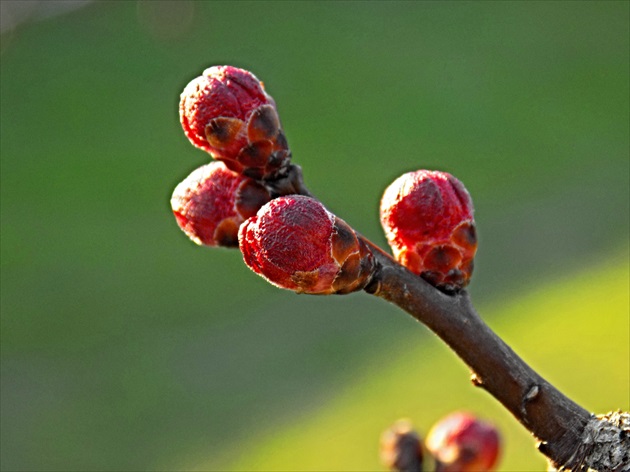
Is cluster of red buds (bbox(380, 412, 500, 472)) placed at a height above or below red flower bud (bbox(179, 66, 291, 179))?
below

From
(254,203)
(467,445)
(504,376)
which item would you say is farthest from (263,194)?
(467,445)

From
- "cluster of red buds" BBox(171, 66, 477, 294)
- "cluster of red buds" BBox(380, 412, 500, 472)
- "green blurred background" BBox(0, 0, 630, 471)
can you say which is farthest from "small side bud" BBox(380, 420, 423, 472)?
"green blurred background" BBox(0, 0, 630, 471)

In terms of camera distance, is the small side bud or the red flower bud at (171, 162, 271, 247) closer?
the red flower bud at (171, 162, 271, 247)

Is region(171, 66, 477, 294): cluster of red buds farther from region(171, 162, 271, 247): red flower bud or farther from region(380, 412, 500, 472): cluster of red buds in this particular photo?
region(380, 412, 500, 472): cluster of red buds

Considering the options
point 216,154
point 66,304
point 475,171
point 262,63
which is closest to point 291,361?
point 66,304

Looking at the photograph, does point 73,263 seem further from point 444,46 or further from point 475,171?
point 444,46

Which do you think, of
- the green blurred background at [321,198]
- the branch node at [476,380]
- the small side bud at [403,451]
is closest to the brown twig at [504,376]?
the branch node at [476,380]
